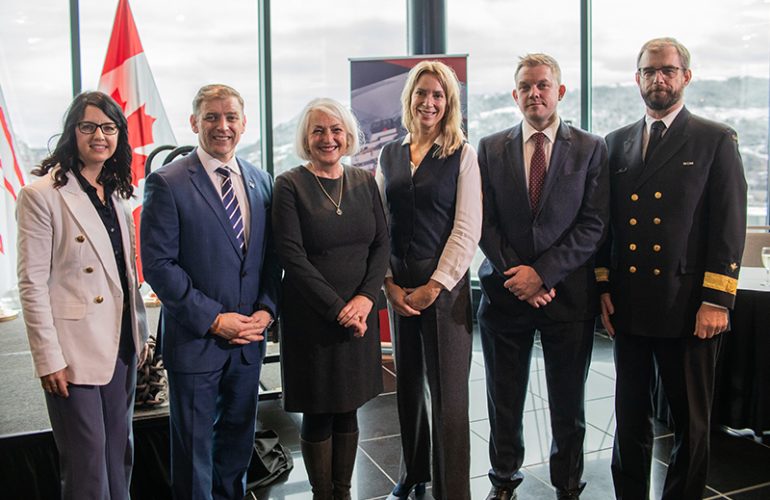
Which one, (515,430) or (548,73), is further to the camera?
(515,430)

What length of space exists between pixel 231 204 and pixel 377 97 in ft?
9.48

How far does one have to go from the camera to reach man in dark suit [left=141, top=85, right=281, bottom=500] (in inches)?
91.3

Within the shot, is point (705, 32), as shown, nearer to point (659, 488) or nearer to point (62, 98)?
point (659, 488)

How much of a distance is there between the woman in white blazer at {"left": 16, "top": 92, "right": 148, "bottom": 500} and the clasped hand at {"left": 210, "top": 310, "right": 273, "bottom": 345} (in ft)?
0.86

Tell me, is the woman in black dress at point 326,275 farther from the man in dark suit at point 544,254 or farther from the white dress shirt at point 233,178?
the man in dark suit at point 544,254

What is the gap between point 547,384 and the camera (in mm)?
2715

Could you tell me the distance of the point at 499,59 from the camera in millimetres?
6492

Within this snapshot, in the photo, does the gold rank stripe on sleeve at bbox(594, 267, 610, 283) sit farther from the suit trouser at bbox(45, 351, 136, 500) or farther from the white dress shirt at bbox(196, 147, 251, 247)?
the suit trouser at bbox(45, 351, 136, 500)

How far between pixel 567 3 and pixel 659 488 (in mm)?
4376

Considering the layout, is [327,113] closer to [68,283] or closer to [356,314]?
[356,314]

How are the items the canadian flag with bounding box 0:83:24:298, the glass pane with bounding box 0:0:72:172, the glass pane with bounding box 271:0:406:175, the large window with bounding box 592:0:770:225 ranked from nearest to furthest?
the canadian flag with bounding box 0:83:24:298, the glass pane with bounding box 0:0:72:172, the large window with bounding box 592:0:770:225, the glass pane with bounding box 271:0:406:175

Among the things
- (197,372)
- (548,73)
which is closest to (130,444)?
(197,372)

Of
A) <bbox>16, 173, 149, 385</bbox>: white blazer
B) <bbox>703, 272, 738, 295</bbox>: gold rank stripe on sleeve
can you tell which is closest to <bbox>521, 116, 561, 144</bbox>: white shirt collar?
<bbox>703, 272, 738, 295</bbox>: gold rank stripe on sleeve

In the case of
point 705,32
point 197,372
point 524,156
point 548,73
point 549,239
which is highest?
point 705,32
